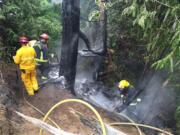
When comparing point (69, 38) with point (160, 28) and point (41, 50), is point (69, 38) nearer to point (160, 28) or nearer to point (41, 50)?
point (41, 50)

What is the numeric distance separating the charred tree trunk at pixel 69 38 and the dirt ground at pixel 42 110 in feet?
2.99

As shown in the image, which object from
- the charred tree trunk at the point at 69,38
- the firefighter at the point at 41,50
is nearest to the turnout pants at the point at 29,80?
the firefighter at the point at 41,50

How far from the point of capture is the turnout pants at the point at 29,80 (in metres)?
10.8

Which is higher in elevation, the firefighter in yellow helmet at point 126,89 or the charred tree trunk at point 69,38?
the charred tree trunk at point 69,38

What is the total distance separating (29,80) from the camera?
1091 cm

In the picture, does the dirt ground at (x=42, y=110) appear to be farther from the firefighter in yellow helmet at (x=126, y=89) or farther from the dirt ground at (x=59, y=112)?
the firefighter in yellow helmet at (x=126, y=89)

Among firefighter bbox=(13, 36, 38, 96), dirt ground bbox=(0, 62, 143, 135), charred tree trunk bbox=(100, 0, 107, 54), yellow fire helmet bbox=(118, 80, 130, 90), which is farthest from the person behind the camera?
charred tree trunk bbox=(100, 0, 107, 54)

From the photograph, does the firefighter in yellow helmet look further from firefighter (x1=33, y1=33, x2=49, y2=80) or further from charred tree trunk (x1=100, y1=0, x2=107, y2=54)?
charred tree trunk (x1=100, y1=0, x2=107, y2=54)

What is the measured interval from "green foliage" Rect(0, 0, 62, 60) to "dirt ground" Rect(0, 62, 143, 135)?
1.56 meters

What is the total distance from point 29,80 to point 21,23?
3248 mm

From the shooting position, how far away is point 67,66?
12.9 meters

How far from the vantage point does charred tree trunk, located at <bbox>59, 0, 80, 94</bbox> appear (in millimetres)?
11977

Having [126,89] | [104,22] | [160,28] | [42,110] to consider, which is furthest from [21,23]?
[160,28]

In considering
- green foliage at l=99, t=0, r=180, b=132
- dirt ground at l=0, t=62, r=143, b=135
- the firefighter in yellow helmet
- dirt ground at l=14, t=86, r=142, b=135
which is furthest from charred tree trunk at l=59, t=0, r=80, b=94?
the firefighter in yellow helmet
